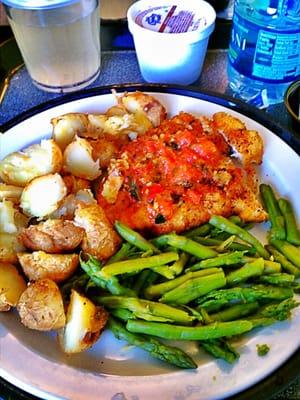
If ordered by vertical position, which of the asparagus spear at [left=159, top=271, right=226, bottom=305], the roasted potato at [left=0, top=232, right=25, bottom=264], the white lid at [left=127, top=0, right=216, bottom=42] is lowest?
the asparagus spear at [left=159, top=271, right=226, bottom=305]

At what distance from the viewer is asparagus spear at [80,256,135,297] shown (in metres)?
0.89

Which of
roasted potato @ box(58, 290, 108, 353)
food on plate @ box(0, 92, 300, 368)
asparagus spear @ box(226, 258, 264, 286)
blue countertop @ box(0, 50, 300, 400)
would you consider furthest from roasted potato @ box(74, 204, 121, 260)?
blue countertop @ box(0, 50, 300, 400)

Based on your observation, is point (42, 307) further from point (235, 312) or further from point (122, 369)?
point (235, 312)

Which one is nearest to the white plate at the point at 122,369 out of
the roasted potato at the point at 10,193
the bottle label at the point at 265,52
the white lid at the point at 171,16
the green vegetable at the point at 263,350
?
the green vegetable at the point at 263,350

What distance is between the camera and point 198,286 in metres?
0.90

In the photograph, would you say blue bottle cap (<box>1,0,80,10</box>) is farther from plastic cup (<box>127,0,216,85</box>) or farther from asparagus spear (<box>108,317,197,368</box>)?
asparagus spear (<box>108,317,197,368</box>)

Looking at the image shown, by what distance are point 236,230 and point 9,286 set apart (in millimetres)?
431

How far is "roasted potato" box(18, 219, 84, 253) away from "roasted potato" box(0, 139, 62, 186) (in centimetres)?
15

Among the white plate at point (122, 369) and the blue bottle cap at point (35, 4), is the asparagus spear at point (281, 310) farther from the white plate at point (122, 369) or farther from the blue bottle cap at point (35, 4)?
the blue bottle cap at point (35, 4)

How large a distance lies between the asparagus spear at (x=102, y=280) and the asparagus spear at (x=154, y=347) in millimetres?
52

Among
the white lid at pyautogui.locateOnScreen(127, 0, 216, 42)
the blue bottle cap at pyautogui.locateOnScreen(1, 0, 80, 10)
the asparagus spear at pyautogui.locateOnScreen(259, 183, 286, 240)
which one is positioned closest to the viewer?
the asparagus spear at pyautogui.locateOnScreen(259, 183, 286, 240)

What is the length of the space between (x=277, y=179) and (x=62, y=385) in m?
0.63

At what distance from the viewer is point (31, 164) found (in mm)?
1081

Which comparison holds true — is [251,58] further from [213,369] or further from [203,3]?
[213,369]
